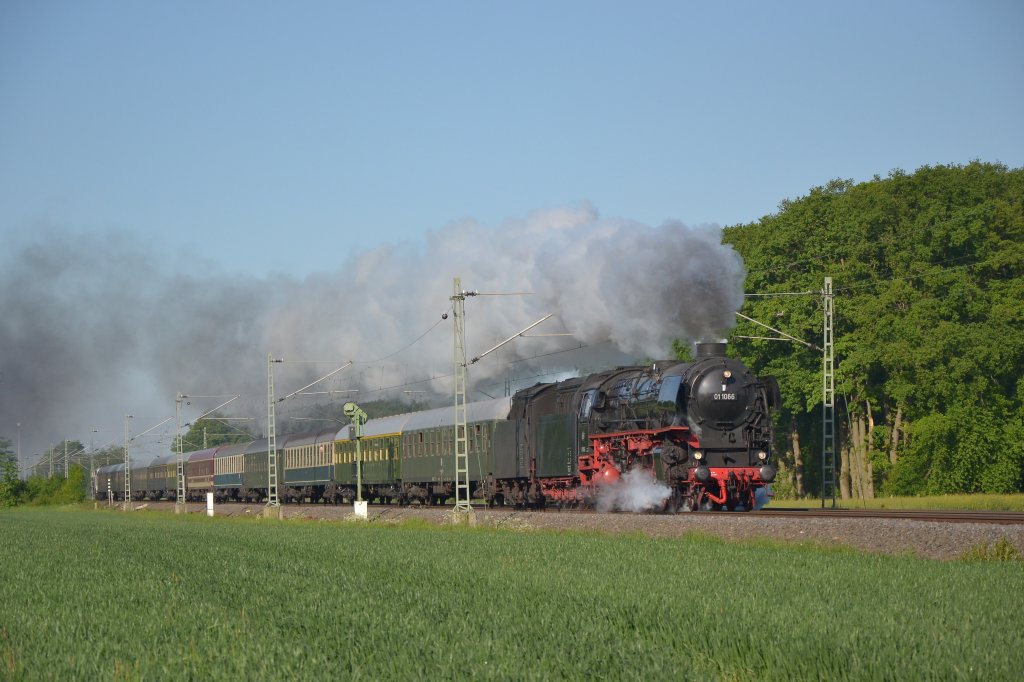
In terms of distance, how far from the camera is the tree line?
50.3 meters

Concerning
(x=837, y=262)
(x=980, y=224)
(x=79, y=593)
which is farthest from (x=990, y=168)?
(x=79, y=593)

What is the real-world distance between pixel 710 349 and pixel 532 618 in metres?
20.9

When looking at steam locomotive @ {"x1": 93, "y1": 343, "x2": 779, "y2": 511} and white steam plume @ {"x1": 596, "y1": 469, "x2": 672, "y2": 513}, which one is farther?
white steam plume @ {"x1": 596, "y1": 469, "x2": 672, "y2": 513}

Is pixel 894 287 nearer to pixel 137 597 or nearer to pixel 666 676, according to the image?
pixel 137 597

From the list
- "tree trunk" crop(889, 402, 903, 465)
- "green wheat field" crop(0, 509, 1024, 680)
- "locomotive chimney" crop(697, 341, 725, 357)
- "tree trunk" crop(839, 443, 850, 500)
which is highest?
"locomotive chimney" crop(697, 341, 725, 357)

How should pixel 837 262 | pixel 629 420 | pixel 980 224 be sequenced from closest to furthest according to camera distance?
pixel 629 420
pixel 980 224
pixel 837 262

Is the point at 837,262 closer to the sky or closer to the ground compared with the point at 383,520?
closer to the sky

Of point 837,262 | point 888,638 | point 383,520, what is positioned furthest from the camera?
point 837,262

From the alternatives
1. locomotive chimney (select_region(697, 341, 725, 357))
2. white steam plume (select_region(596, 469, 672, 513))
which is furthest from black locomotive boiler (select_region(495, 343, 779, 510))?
white steam plume (select_region(596, 469, 672, 513))

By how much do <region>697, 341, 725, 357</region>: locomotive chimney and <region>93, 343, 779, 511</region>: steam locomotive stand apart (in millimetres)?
26

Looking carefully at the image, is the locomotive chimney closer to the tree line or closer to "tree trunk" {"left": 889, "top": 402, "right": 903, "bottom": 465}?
the tree line

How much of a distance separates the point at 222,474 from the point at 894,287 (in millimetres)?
46080

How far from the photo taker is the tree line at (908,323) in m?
50.3

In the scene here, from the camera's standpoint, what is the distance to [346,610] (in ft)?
42.6
